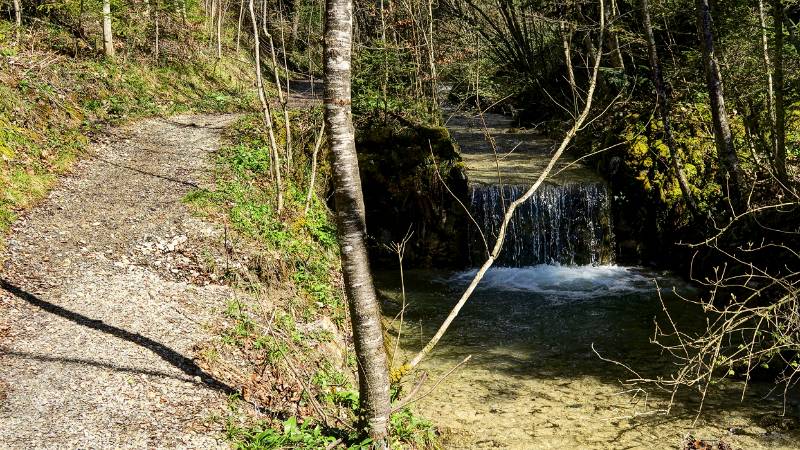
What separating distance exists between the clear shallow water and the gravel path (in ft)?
10.0

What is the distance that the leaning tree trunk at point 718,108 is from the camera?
1007 centimetres

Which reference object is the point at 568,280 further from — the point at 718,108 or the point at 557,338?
the point at 718,108

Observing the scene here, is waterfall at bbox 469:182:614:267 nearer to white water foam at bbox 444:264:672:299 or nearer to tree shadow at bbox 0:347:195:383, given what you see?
white water foam at bbox 444:264:672:299

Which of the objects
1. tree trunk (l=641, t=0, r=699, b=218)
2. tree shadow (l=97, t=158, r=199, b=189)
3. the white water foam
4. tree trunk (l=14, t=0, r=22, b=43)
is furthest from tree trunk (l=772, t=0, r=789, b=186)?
tree trunk (l=14, t=0, r=22, b=43)

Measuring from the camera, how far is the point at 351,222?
13.4 ft

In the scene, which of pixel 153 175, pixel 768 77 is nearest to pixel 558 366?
pixel 768 77

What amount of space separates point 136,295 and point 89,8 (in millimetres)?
12991

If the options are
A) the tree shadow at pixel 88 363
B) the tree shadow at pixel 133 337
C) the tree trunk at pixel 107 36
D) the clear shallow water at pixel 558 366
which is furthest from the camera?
the tree trunk at pixel 107 36

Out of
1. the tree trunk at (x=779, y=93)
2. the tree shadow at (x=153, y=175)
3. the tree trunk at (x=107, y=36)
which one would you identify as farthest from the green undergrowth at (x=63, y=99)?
the tree trunk at (x=779, y=93)

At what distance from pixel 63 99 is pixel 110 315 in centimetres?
863

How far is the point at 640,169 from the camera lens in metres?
13.7

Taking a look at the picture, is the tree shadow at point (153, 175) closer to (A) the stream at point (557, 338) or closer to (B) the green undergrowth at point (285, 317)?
(B) the green undergrowth at point (285, 317)

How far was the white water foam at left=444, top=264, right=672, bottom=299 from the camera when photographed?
39.8 ft

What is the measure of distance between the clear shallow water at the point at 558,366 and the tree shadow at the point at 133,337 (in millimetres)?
2761
